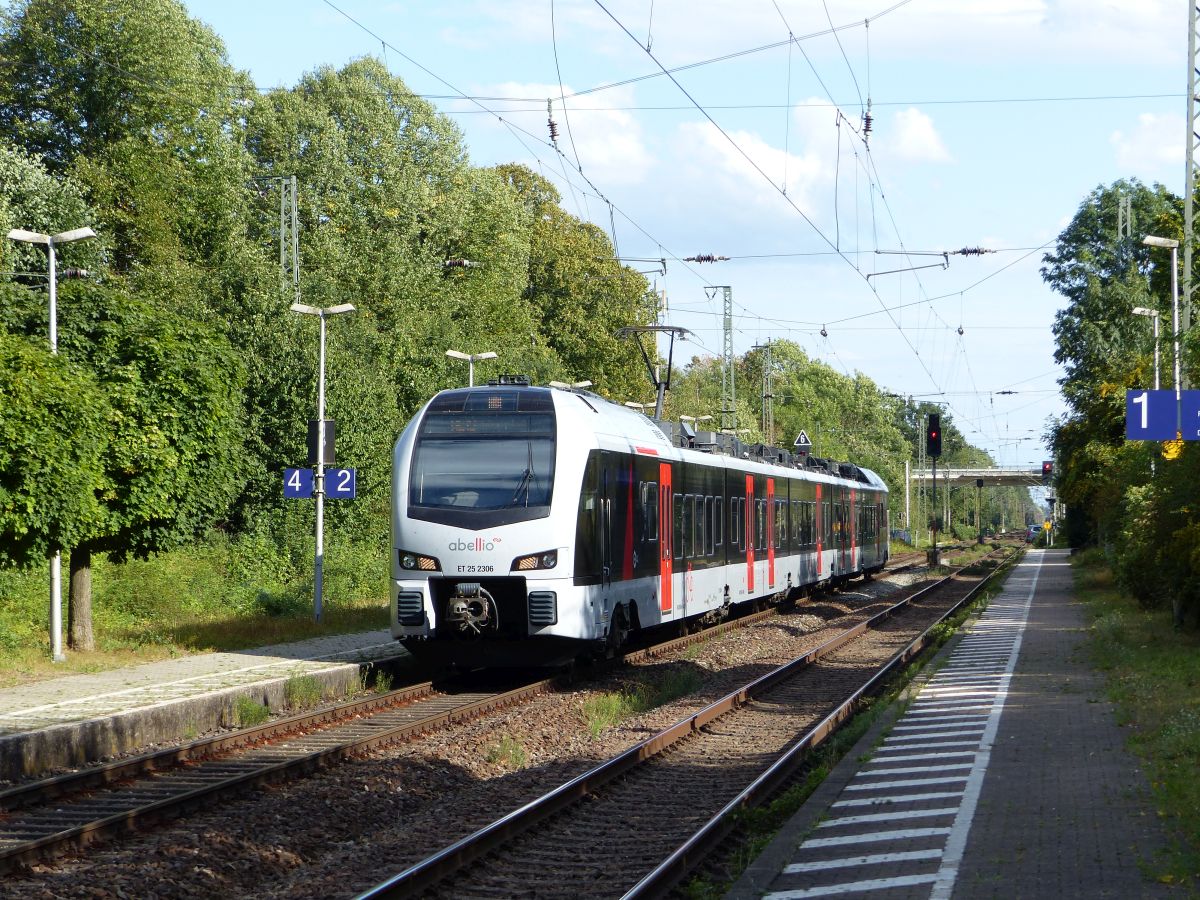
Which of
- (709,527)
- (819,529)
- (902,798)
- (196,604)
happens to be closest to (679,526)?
(709,527)

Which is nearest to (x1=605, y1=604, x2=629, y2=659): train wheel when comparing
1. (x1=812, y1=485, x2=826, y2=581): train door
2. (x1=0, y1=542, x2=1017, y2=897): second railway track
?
(x1=0, y1=542, x2=1017, y2=897): second railway track

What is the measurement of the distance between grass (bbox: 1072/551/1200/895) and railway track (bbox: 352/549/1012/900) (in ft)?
9.06

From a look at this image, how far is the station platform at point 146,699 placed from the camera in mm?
12422

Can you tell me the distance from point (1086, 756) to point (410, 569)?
8062 millimetres

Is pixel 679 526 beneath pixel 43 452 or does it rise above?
beneath

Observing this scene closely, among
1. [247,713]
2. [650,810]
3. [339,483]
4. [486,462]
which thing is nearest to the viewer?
[650,810]

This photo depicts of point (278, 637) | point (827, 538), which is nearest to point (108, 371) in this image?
point (278, 637)

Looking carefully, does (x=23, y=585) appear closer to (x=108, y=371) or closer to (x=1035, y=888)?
(x=108, y=371)

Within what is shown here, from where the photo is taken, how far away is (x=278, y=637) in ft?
74.6

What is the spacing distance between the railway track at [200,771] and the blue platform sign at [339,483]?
989 cm

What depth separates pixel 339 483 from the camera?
1048 inches

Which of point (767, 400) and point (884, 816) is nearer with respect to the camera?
point (884, 816)

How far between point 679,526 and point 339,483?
25.1ft

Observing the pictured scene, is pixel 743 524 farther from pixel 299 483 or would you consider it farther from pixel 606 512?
pixel 606 512
